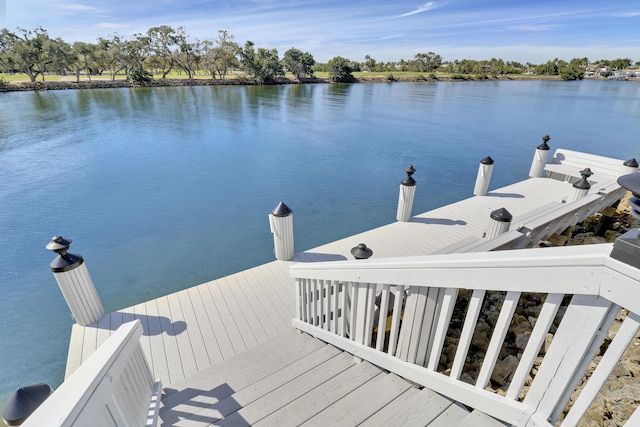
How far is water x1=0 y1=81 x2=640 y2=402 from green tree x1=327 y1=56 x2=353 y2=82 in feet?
147

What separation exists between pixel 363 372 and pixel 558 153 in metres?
11.1

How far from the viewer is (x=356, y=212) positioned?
876 cm

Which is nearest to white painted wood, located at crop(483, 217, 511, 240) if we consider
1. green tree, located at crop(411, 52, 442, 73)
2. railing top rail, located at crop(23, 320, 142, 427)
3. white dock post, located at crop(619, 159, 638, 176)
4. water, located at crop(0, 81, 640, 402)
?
water, located at crop(0, 81, 640, 402)

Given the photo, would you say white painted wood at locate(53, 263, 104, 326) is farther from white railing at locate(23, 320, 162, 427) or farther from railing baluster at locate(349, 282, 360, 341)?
railing baluster at locate(349, 282, 360, 341)

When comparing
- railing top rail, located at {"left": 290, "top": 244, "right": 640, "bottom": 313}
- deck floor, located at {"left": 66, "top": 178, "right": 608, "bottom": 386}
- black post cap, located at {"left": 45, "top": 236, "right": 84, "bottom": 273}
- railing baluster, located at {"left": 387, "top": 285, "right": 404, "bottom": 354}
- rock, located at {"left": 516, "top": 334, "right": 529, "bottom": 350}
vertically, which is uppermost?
railing top rail, located at {"left": 290, "top": 244, "right": 640, "bottom": 313}

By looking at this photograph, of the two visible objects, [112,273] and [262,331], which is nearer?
[262,331]

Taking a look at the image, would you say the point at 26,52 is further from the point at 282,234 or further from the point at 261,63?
the point at 282,234

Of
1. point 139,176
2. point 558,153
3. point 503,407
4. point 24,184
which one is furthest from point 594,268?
point 24,184

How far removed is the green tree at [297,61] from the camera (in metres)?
61.8

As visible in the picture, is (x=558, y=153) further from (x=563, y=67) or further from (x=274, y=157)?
(x=563, y=67)

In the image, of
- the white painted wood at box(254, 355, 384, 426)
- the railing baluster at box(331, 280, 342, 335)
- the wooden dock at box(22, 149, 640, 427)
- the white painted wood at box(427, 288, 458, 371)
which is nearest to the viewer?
the wooden dock at box(22, 149, 640, 427)

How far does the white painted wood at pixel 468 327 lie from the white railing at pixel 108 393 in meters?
1.44

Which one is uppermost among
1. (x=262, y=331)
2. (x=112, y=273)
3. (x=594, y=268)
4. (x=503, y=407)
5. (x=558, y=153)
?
(x=594, y=268)

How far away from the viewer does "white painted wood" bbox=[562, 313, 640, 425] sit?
0.85m
